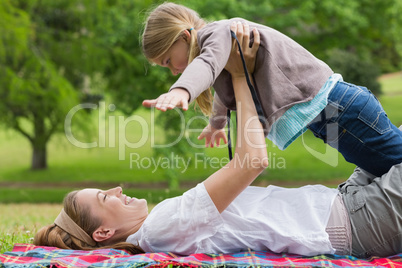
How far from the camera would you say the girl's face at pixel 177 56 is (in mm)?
2852

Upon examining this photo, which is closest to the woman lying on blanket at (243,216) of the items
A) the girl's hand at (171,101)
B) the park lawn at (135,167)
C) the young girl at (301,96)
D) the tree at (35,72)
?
the young girl at (301,96)

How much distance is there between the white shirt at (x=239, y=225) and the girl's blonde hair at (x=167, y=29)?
93cm

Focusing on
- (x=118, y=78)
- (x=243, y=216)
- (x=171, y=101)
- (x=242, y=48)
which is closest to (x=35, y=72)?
(x=118, y=78)

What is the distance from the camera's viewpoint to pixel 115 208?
2.55 m

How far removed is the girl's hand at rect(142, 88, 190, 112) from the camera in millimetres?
1898

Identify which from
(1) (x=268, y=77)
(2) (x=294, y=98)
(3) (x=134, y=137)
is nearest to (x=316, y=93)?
(2) (x=294, y=98)

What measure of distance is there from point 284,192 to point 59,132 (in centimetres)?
1246

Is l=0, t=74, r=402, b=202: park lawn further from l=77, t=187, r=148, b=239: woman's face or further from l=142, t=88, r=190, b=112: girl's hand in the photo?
l=142, t=88, r=190, b=112: girl's hand

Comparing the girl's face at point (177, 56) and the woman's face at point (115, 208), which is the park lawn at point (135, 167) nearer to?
the girl's face at point (177, 56)

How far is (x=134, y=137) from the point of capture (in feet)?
72.3

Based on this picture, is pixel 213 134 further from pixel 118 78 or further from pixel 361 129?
pixel 118 78

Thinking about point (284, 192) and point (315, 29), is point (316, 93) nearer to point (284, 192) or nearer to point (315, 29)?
point (284, 192)

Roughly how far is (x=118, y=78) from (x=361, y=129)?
37.3ft

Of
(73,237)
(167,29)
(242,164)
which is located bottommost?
(73,237)
